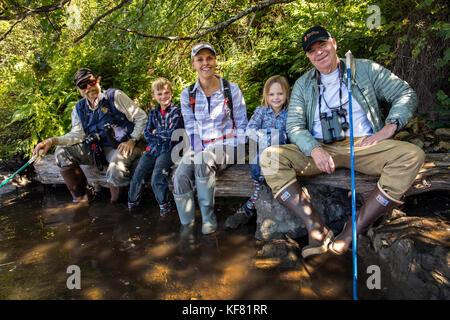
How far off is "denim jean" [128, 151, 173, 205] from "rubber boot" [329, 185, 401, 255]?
2591 mm

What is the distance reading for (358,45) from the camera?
5.19 meters

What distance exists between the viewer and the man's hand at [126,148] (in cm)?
508

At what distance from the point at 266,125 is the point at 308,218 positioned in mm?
1397

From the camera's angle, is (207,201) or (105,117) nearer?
(207,201)

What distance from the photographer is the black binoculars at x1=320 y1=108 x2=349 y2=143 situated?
3.54 meters

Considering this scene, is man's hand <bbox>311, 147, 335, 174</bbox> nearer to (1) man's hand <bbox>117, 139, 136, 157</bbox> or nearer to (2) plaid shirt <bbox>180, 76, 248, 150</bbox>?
(2) plaid shirt <bbox>180, 76, 248, 150</bbox>

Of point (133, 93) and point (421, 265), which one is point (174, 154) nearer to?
point (133, 93)

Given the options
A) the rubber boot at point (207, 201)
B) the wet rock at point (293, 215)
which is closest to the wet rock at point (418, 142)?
the wet rock at point (293, 215)

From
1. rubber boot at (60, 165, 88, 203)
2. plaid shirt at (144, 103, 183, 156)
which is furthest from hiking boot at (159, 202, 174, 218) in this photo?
rubber boot at (60, 165, 88, 203)

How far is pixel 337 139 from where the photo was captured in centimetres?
357

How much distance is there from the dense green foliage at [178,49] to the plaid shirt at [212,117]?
4.69ft

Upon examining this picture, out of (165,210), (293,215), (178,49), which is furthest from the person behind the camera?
Answer: (178,49)

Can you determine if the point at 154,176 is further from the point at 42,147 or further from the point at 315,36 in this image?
the point at 315,36

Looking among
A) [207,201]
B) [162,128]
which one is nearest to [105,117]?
[162,128]
